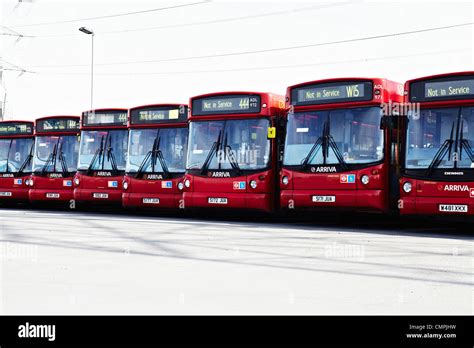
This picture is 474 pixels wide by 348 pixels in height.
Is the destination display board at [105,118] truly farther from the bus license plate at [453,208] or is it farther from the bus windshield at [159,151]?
the bus license plate at [453,208]

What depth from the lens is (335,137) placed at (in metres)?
15.4

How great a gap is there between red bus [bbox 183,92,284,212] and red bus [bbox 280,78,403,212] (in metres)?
0.66

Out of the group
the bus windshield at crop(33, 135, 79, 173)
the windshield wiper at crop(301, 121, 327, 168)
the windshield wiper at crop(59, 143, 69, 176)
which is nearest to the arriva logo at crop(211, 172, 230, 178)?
the windshield wiper at crop(301, 121, 327, 168)

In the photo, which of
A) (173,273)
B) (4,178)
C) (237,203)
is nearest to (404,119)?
(237,203)

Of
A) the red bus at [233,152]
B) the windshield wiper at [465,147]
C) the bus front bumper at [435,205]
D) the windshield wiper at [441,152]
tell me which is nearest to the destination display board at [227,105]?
the red bus at [233,152]

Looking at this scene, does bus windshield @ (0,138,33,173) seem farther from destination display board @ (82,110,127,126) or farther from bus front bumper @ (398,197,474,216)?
bus front bumper @ (398,197,474,216)

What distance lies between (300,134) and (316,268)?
7585mm

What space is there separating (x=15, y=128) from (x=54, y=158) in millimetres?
2718

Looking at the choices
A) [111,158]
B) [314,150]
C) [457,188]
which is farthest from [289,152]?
[111,158]

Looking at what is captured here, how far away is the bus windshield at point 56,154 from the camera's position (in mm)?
22016

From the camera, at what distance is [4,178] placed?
2352 centimetres

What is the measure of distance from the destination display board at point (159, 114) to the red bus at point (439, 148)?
6.43 meters

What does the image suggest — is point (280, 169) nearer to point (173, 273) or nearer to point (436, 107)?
point (436, 107)

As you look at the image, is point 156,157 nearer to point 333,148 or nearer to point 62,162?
point 62,162
